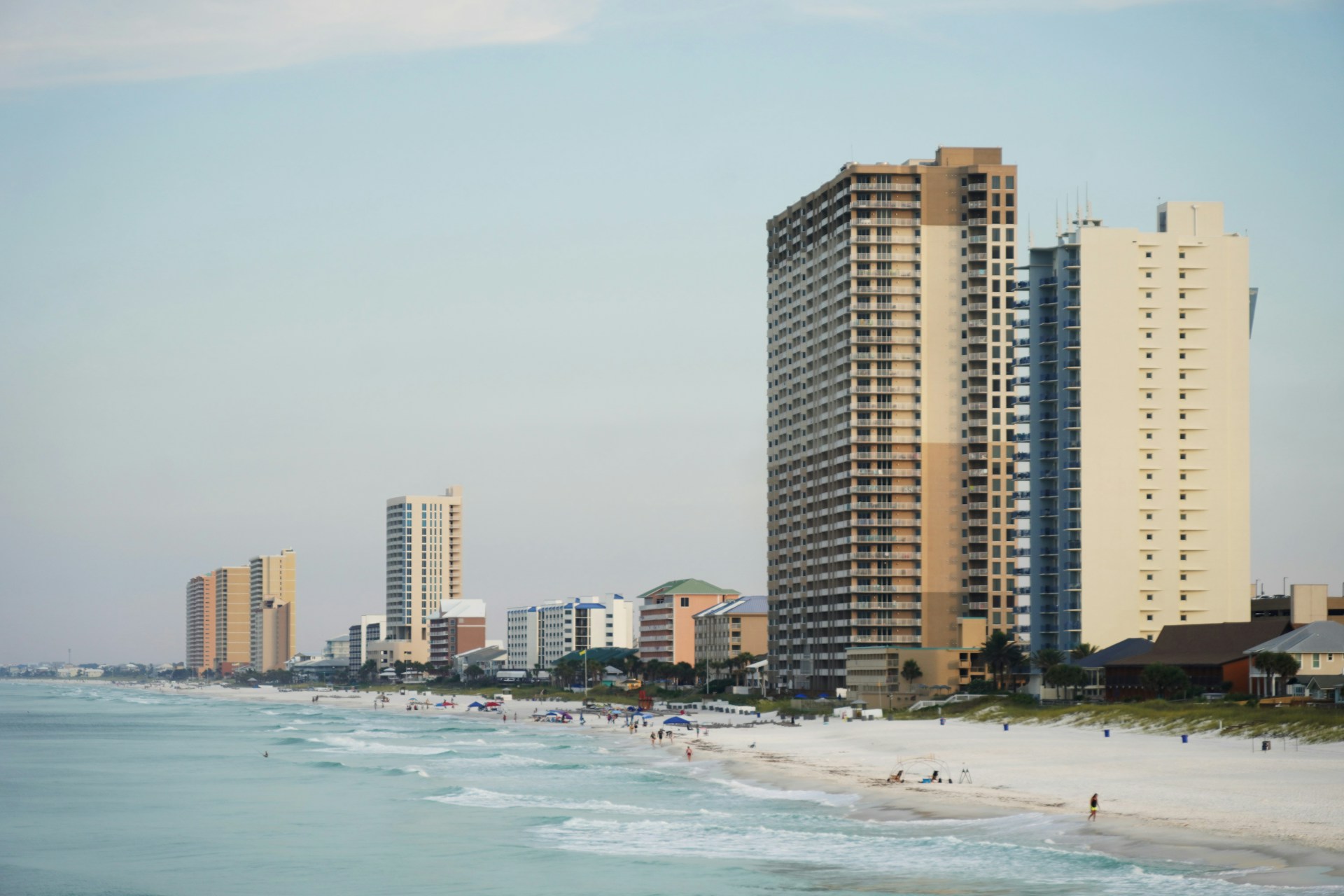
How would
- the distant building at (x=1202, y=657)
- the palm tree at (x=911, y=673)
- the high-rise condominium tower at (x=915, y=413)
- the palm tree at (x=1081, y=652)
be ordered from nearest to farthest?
the distant building at (x=1202, y=657), the palm tree at (x=1081, y=652), the palm tree at (x=911, y=673), the high-rise condominium tower at (x=915, y=413)

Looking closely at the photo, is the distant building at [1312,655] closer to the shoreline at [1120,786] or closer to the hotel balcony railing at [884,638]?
the shoreline at [1120,786]

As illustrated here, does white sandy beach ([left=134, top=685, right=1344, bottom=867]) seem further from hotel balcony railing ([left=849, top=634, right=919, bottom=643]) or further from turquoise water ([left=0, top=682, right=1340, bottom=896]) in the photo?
hotel balcony railing ([left=849, top=634, right=919, bottom=643])

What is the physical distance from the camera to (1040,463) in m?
144

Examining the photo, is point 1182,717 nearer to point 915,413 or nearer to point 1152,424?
point 1152,424

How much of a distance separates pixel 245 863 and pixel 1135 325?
11007 centimetres

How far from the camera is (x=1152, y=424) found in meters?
142

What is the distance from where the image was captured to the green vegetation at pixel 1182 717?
261 ft

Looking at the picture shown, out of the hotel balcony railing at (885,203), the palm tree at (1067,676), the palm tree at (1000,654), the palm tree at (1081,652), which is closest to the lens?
the palm tree at (1067,676)

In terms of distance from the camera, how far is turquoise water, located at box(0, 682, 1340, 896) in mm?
50750

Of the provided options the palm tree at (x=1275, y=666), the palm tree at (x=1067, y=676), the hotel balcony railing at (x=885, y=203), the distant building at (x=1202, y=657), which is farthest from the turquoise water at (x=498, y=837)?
the hotel balcony railing at (x=885, y=203)

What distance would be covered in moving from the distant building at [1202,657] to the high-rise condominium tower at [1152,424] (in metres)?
15.7

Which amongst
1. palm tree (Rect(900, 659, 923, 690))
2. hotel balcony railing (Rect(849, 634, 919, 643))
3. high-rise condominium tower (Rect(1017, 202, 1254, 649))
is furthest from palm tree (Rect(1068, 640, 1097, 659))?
hotel balcony railing (Rect(849, 634, 919, 643))

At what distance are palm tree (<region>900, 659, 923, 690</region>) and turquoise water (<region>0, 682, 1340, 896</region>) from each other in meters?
42.2

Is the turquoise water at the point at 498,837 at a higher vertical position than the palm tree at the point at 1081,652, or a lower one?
lower
